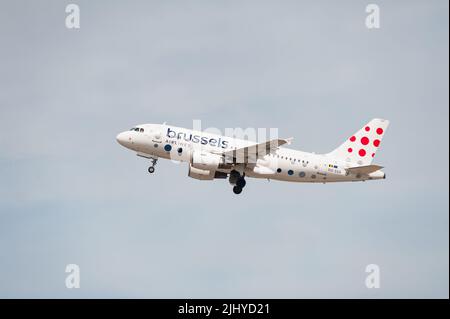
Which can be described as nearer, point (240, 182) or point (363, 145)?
point (240, 182)

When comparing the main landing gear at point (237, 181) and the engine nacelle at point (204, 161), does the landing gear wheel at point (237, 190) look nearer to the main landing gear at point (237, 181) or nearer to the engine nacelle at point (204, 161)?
the main landing gear at point (237, 181)

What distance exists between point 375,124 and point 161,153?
2083 centimetres

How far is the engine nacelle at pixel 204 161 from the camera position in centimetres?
7369

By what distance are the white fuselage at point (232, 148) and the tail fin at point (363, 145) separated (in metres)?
1.56

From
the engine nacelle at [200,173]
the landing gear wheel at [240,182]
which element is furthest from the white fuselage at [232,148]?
the engine nacelle at [200,173]

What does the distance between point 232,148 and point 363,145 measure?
12977 mm

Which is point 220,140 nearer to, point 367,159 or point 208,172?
point 208,172

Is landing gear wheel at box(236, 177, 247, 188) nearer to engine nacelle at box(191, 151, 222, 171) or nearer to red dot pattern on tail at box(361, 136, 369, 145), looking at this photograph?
engine nacelle at box(191, 151, 222, 171)

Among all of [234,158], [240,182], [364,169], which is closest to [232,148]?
[234,158]

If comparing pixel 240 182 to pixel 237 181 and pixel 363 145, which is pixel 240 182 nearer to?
pixel 237 181

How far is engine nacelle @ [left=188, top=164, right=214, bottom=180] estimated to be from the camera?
7484 centimetres

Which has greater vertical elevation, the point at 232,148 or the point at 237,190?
the point at 232,148

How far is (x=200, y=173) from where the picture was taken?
75.1 metres
